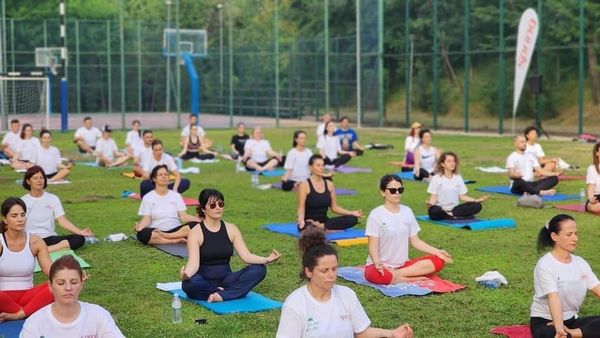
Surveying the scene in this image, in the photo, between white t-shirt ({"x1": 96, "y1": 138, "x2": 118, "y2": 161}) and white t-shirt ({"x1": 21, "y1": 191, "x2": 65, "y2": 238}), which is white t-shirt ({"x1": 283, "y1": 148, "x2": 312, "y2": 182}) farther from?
white t-shirt ({"x1": 96, "y1": 138, "x2": 118, "y2": 161})

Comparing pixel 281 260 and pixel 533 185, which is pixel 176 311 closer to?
pixel 281 260

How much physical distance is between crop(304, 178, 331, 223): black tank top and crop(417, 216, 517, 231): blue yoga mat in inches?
74.8

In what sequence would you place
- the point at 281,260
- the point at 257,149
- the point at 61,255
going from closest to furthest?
1. the point at 281,260
2. the point at 61,255
3. the point at 257,149

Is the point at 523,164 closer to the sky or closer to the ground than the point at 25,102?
closer to the ground

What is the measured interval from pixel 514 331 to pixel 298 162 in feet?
31.5

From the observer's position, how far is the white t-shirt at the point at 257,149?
797 inches

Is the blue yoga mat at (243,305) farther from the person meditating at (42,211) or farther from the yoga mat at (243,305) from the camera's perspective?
the person meditating at (42,211)

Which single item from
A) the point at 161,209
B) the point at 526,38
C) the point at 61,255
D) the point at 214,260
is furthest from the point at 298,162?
the point at 526,38

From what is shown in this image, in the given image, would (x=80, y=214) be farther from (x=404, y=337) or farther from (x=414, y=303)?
(x=404, y=337)

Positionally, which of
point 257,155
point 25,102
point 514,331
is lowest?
point 514,331

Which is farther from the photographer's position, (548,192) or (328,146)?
(328,146)

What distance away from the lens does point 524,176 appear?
16.1 m

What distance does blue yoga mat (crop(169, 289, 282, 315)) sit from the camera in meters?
8.15

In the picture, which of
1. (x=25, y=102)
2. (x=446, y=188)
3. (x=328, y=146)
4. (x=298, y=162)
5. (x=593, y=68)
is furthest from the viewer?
(x=25, y=102)
